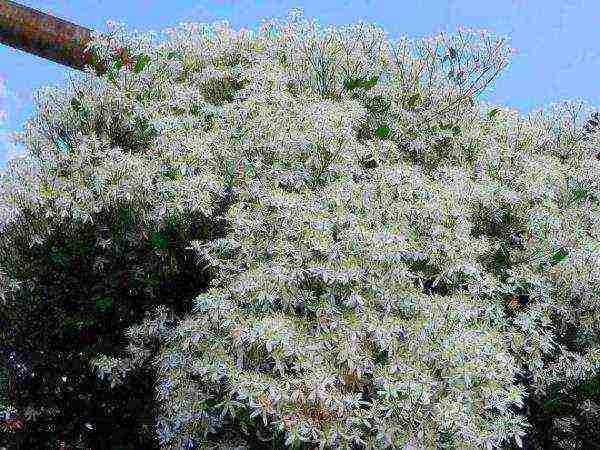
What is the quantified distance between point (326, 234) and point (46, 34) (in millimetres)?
6020

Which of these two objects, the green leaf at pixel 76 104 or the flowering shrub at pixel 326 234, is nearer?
the flowering shrub at pixel 326 234

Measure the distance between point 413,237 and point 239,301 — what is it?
1.88m

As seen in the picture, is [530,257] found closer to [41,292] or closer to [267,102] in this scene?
[267,102]

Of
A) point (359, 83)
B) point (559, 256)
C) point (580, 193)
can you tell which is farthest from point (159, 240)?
point (580, 193)

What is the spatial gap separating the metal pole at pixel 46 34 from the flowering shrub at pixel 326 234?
30.6 inches

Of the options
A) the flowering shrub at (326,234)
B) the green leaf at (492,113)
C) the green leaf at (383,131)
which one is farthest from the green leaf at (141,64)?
the green leaf at (492,113)

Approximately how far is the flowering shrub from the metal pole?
78 centimetres

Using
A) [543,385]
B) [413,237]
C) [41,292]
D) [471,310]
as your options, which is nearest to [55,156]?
[41,292]

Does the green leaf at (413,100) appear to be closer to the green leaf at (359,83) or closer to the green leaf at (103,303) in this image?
the green leaf at (359,83)

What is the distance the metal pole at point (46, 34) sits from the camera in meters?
9.49

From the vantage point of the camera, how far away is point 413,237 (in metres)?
6.66

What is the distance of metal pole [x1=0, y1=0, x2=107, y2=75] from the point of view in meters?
9.49

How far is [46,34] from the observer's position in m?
9.59

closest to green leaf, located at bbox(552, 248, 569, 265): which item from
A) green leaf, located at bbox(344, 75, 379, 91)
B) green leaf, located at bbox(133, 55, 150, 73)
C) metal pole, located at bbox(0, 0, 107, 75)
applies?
green leaf, located at bbox(344, 75, 379, 91)
